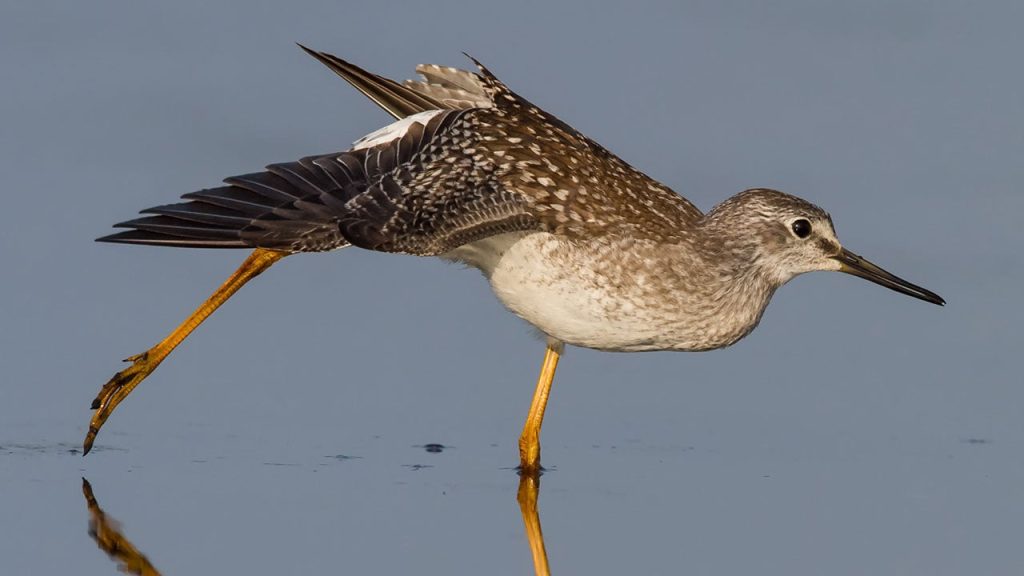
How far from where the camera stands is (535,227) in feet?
38.4

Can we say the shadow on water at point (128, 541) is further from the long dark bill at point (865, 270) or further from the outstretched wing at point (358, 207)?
the long dark bill at point (865, 270)

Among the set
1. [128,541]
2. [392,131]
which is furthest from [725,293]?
[128,541]

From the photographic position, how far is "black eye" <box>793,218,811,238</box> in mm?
12398

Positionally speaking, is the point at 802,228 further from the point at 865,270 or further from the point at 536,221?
the point at 536,221

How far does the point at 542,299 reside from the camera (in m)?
11.9

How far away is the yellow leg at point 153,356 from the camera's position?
1173 centimetres

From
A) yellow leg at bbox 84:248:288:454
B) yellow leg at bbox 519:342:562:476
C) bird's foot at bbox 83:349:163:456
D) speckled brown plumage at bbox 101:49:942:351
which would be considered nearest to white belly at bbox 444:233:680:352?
speckled brown plumage at bbox 101:49:942:351

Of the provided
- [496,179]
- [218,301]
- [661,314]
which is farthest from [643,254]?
[218,301]

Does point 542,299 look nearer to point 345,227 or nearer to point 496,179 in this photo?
point 496,179

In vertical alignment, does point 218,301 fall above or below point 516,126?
below

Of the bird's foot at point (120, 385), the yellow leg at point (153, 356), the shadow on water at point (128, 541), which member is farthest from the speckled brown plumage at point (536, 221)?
the bird's foot at point (120, 385)

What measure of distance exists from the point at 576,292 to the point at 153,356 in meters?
3.05

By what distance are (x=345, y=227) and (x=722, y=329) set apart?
10.1 ft

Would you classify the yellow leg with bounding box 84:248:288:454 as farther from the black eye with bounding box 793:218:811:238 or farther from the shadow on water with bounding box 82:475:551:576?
the black eye with bounding box 793:218:811:238
